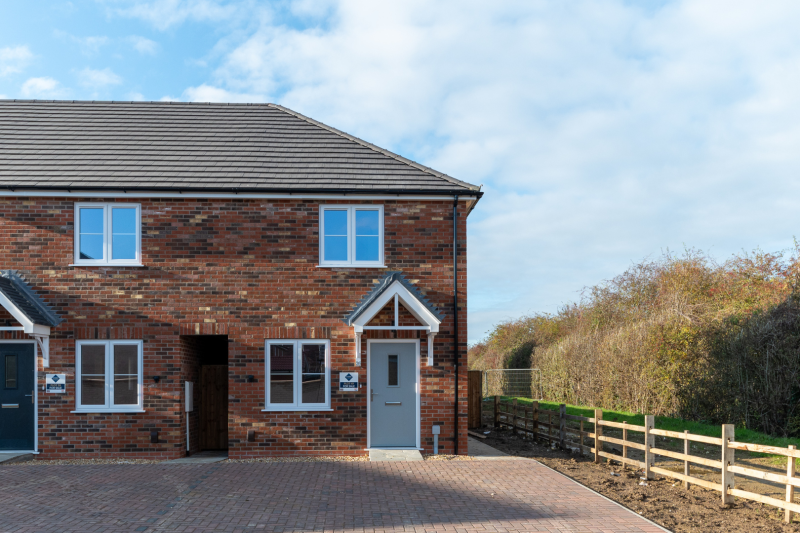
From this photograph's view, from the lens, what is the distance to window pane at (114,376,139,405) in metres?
13.0

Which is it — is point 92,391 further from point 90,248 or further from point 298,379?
point 298,379

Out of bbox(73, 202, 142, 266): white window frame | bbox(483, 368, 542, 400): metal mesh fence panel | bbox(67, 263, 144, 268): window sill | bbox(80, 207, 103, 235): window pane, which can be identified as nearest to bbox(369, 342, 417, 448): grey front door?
bbox(67, 263, 144, 268): window sill

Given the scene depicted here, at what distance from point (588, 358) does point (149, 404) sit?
1370cm

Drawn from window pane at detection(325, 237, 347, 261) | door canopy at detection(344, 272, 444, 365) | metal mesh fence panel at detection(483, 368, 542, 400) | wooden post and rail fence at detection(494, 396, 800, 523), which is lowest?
metal mesh fence panel at detection(483, 368, 542, 400)

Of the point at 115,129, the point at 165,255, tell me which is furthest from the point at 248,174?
the point at 115,129

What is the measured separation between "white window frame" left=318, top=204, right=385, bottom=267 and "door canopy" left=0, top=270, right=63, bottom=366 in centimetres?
553

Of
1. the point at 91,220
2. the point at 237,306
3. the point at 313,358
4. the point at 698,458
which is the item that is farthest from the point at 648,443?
the point at 91,220

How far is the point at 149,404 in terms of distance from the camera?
12.9 m

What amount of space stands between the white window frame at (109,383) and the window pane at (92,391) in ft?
0.23

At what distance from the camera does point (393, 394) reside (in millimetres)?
13305

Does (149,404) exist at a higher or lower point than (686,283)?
lower

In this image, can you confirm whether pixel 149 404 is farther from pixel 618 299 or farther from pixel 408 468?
pixel 618 299

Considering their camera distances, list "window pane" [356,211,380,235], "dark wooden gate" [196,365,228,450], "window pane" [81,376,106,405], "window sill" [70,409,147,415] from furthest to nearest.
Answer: "dark wooden gate" [196,365,228,450] < "window pane" [356,211,380,235] < "window pane" [81,376,106,405] < "window sill" [70,409,147,415]

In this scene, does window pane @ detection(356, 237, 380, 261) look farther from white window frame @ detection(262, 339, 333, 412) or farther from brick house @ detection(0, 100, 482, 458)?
white window frame @ detection(262, 339, 333, 412)
